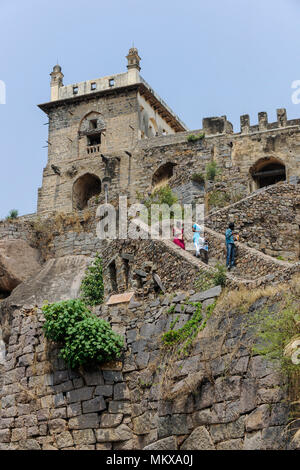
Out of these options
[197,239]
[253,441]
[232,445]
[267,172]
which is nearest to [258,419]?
[253,441]

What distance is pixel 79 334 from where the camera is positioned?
14.6m

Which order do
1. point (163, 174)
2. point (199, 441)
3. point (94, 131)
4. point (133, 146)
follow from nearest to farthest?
point (199, 441)
point (163, 174)
point (133, 146)
point (94, 131)

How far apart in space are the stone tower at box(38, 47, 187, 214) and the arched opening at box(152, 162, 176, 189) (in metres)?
1.13

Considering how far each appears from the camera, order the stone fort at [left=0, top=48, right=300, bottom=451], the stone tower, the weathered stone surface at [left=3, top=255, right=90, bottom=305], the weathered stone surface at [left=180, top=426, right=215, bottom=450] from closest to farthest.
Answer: the weathered stone surface at [left=180, top=426, right=215, bottom=450] < the stone fort at [left=0, top=48, right=300, bottom=451] < the weathered stone surface at [left=3, top=255, right=90, bottom=305] < the stone tower

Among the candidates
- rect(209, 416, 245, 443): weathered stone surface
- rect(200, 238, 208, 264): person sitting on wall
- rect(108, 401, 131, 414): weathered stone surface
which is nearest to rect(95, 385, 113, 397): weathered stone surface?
rect(108, 401, 131, 414): weathered stone surface

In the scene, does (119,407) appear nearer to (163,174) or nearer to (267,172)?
(267,172)

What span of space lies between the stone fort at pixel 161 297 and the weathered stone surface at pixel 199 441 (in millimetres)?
22

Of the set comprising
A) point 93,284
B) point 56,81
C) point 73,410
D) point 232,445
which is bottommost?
point 232,445

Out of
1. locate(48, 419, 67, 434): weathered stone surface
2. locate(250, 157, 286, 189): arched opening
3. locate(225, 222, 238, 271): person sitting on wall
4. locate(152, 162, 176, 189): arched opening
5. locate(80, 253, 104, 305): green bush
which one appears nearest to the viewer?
locate(48, 419, 67, 434): weathered stone surface

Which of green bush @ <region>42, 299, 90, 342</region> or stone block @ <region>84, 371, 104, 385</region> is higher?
green bush @ <region>42, 299, 90, 342</region>

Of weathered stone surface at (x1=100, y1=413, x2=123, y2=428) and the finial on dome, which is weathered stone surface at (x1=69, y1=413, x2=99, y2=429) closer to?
weathered stone surface at (x1=100, y1=413, x2=123, y2=428)

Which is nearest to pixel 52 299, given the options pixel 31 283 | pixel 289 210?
pixel 31 283

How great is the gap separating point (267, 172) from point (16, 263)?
10.2 m

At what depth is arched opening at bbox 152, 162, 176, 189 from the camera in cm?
3152
